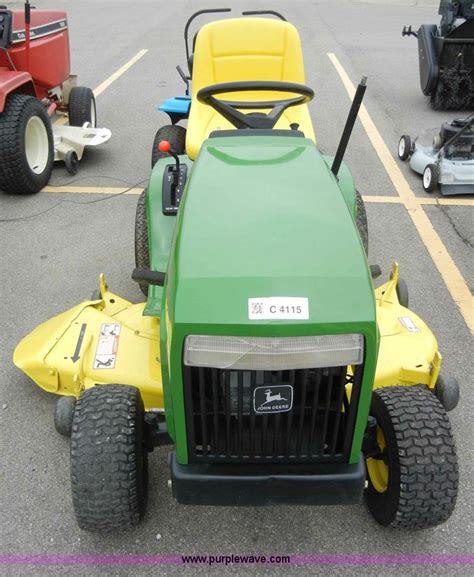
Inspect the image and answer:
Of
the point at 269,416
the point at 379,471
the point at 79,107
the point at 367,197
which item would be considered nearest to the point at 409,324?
the point at 379,471

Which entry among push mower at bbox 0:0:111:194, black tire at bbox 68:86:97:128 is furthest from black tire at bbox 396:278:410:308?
black tire at bbox 68:86:97:128

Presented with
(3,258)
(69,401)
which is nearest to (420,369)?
(69,401)

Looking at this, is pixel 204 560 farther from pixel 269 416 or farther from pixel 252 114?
pixel 252 114

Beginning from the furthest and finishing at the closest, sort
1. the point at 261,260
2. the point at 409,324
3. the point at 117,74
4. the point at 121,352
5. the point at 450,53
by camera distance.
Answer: the point at 117,74 < the point at 450,53 < the point at 409,324 < the point at 121,352 < the point at 261,260

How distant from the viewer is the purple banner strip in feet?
6.14

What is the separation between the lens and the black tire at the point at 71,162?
14.8ft

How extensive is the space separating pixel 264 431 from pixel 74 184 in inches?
133

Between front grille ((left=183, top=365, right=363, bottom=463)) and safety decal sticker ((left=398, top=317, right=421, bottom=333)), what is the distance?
0.84m

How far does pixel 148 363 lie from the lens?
2156mm

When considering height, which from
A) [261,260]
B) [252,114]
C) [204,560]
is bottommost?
[204,560]

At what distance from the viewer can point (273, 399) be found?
1.53 metres

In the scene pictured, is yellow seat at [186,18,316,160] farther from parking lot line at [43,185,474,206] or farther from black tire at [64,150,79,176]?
black tire at [64,150,79,176]

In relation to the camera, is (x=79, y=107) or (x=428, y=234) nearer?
(x=428, y=234)

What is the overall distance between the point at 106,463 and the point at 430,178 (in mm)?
3468
